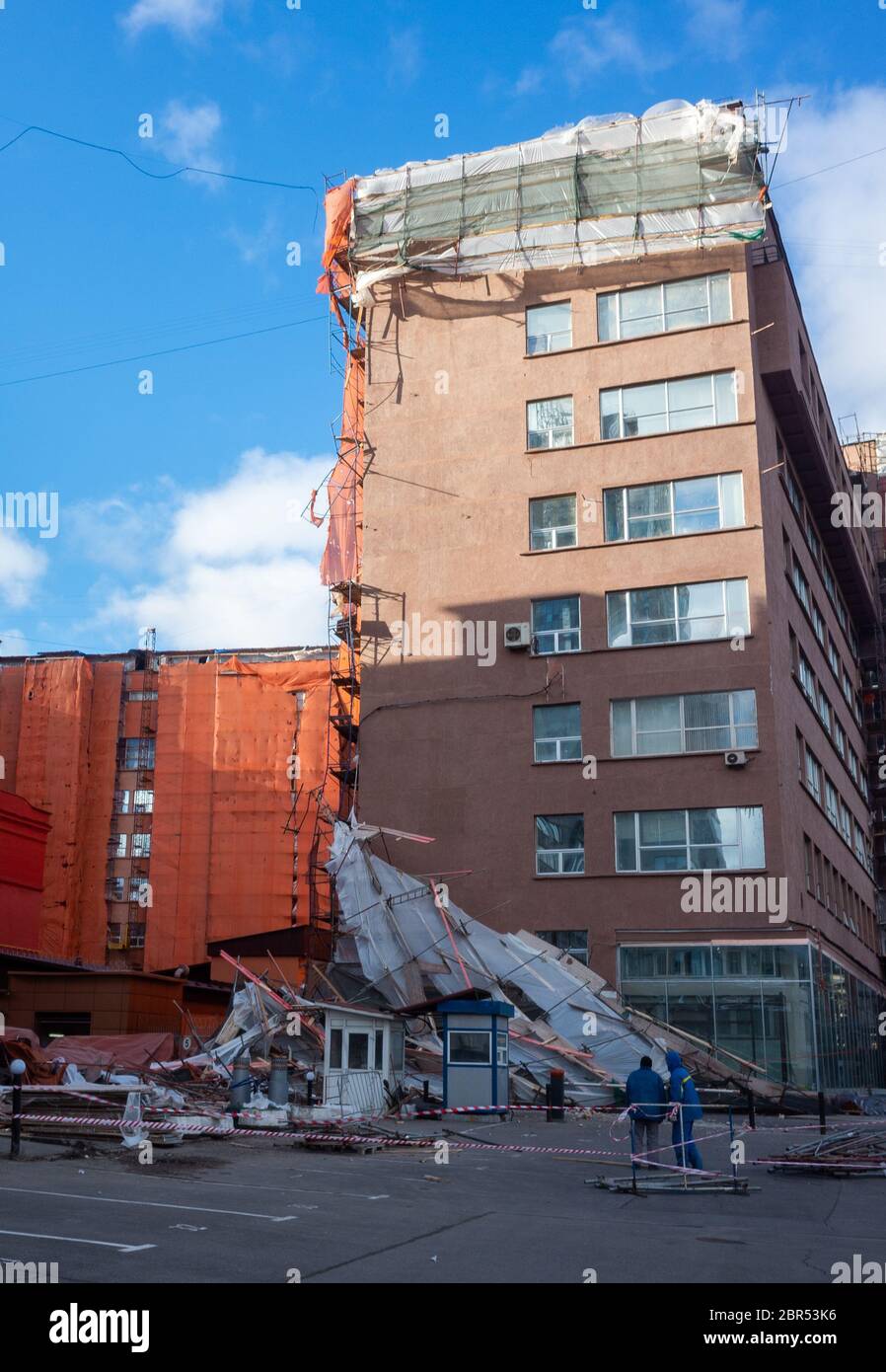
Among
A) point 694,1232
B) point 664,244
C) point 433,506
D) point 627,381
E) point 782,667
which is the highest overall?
point 664,244

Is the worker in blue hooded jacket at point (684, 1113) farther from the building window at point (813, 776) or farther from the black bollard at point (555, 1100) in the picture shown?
the building window at point (813, 776)

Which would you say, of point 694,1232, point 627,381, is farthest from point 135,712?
point 694,1232

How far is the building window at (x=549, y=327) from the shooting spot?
39.7 metres

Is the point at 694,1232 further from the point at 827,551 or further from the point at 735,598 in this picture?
the point at 827,551

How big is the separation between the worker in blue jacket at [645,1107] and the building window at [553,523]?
23579 mm

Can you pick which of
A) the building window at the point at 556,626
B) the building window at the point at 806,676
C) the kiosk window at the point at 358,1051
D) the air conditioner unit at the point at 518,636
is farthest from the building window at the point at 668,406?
the kiosk window at the point at 358,1051

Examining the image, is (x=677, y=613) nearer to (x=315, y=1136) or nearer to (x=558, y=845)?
(x=558, y=845)

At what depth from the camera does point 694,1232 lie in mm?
11219

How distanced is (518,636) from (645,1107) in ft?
73.8

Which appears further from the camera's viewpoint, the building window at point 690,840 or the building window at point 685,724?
the building window at point 685,724

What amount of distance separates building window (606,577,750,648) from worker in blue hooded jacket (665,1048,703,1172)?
2022 cm

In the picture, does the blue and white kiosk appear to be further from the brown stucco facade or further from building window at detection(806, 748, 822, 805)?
building window at detection(806, 748, 822, 805)

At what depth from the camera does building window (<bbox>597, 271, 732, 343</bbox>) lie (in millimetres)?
37938
